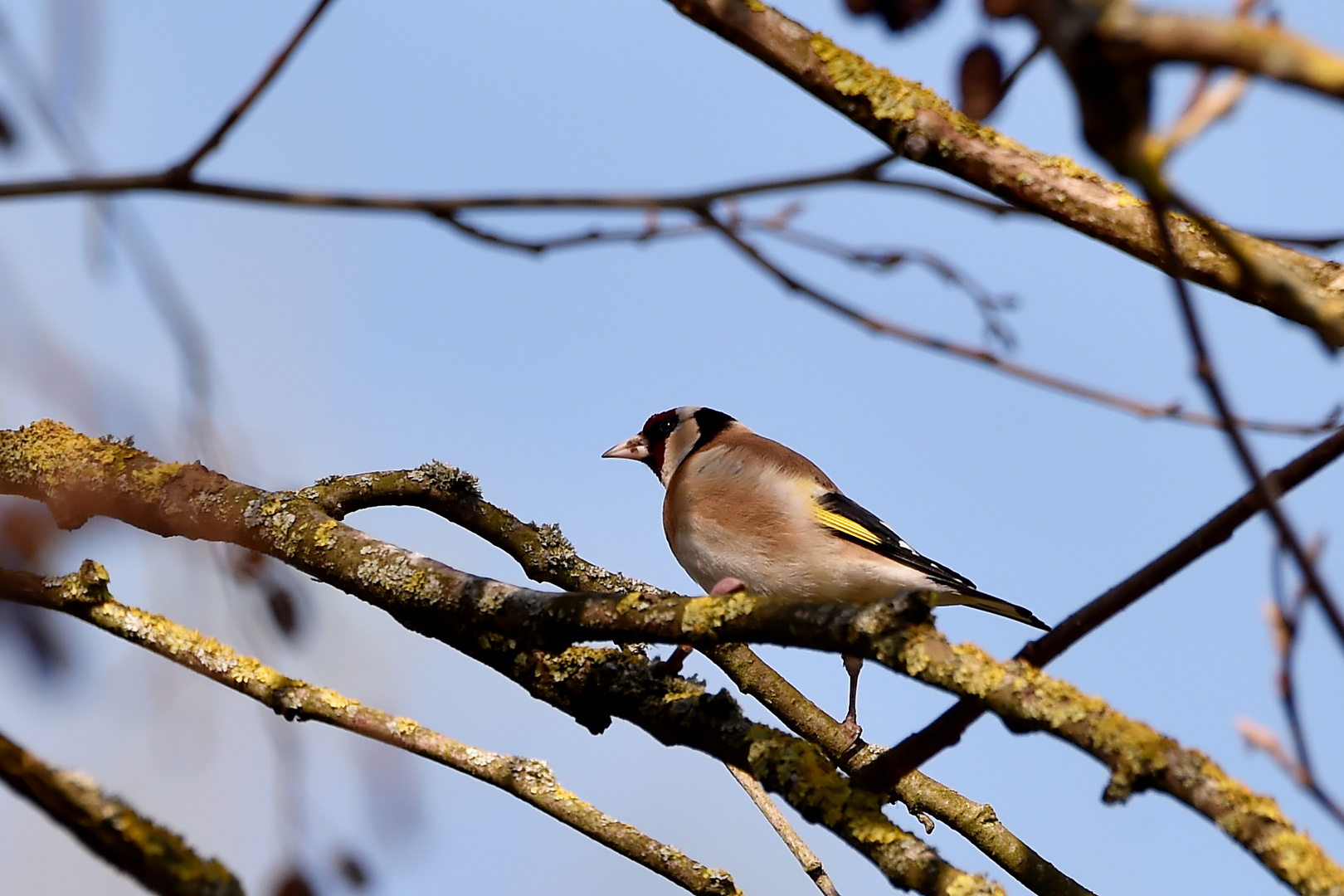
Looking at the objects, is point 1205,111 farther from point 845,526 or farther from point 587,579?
point 845,526

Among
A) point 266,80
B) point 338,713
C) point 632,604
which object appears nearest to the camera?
point 266,80

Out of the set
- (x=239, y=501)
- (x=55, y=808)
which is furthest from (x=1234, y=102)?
(x=239, y=501)

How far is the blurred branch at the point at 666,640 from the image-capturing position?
83.0 inches

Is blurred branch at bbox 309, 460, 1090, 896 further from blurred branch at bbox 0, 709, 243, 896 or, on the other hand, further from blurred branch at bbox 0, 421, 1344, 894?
blurred branch at bbox 0, 709, 243, 896

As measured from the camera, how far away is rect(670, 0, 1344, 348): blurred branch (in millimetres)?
2848

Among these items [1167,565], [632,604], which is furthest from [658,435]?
[1167,565]

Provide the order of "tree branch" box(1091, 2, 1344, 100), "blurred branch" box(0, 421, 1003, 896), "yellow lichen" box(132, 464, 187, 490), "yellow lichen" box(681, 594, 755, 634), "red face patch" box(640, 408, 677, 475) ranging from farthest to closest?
"red face patch" box(640, 408, 677, 475)
"yellow lichen" box(132, 464, 187, 490)
"blurred branch" box(0, 421, 1003, 896)
"yellow lichen" box(681, 594, 755, 634)
"tree branch" box(1091, 2, 1344, 100)

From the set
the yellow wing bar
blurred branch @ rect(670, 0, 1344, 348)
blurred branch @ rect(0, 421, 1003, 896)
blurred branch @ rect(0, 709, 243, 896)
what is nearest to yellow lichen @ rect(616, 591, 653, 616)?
blurred branch @ rect(0, 421, 1003, 896)

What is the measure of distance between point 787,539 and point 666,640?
6.79 feet

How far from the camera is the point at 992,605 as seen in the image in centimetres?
423

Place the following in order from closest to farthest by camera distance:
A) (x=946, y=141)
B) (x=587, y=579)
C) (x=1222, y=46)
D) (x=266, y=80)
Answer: (x=1222, y=46) → (x=266, y=80) → (x=946, y=141) → (x=587, y=579)

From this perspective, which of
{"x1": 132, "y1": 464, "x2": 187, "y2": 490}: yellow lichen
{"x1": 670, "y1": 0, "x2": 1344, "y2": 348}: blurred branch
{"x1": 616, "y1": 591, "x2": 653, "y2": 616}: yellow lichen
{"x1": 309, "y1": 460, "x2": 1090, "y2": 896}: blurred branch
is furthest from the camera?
{"x1": 132, "y1": 464, "x2": 187, "y2": 490}: yellow lichen

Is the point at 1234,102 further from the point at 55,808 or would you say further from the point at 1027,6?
the point at 55,808

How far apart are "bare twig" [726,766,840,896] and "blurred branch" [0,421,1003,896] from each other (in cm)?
28
